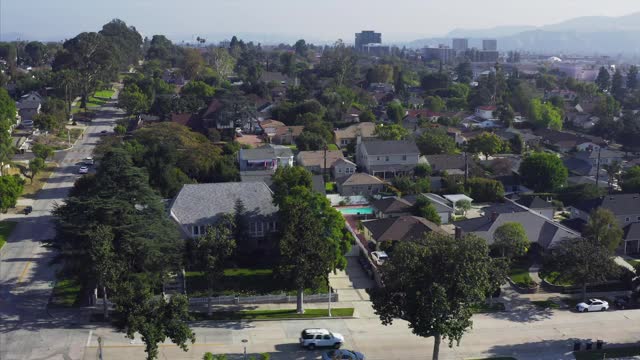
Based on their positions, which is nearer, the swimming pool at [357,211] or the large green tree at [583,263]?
the large green tree at [583,263]

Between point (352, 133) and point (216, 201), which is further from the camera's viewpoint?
point (352, 133)

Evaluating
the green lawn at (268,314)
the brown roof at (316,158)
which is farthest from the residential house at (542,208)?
the brown roof at (316,158)

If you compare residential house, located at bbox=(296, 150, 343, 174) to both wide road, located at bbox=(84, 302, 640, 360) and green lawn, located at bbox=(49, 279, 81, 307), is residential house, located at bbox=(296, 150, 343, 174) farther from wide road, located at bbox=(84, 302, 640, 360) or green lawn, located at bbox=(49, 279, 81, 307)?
green lawn, located at bbox=(49, 279, 81, 307)

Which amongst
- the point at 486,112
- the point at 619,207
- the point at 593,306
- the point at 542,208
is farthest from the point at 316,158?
the point at 486,112

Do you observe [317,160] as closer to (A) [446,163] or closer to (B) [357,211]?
(A) [446,163]

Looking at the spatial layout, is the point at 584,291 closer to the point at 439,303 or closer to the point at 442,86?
the point at 439,303

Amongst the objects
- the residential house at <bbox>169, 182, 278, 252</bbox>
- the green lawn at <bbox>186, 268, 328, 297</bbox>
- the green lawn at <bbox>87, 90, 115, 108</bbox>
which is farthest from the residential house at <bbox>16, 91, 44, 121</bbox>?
the green lawn at <bbox>186, 268, 328, 297</bbox>

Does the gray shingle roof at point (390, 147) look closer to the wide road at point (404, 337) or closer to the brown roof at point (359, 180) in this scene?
the brown roof at point (359, 180)
